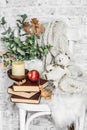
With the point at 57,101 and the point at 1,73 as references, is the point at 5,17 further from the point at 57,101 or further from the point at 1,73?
the point at 57,101

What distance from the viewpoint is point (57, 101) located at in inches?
59.5

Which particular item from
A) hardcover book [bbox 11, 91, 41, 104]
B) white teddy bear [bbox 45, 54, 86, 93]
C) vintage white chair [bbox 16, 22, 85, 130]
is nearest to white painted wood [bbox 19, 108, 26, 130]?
vintage white chair [bbox 16, 22, 85, 130]

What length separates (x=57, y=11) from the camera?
180 cm

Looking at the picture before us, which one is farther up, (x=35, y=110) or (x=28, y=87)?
(x=28, y=87)

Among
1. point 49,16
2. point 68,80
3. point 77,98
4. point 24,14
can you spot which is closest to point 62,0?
point 49,16

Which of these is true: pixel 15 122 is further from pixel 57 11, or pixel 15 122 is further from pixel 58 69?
pixel 57 11

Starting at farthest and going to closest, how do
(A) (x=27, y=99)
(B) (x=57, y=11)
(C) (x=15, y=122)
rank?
1. (C) (x=15, y=122)
2. (B) (x=57, y=11)
3. (A) (x=27, y=99)

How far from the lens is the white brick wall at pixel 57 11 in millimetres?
1775

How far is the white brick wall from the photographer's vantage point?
5.82 ft

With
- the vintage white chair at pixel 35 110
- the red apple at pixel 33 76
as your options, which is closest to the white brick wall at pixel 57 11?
the vintage white chair at pixel 35 110

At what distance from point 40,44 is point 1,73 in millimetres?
391

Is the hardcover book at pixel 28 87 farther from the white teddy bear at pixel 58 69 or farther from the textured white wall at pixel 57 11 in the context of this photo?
the textured white wall at pixel 57 11

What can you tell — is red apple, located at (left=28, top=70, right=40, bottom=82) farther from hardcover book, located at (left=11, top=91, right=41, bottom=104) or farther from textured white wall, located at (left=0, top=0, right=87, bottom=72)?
textured white wall, located at (left=0, top=0, right=87, bottom=72)

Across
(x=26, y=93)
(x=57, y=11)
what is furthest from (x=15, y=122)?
(x=57, y=11)
